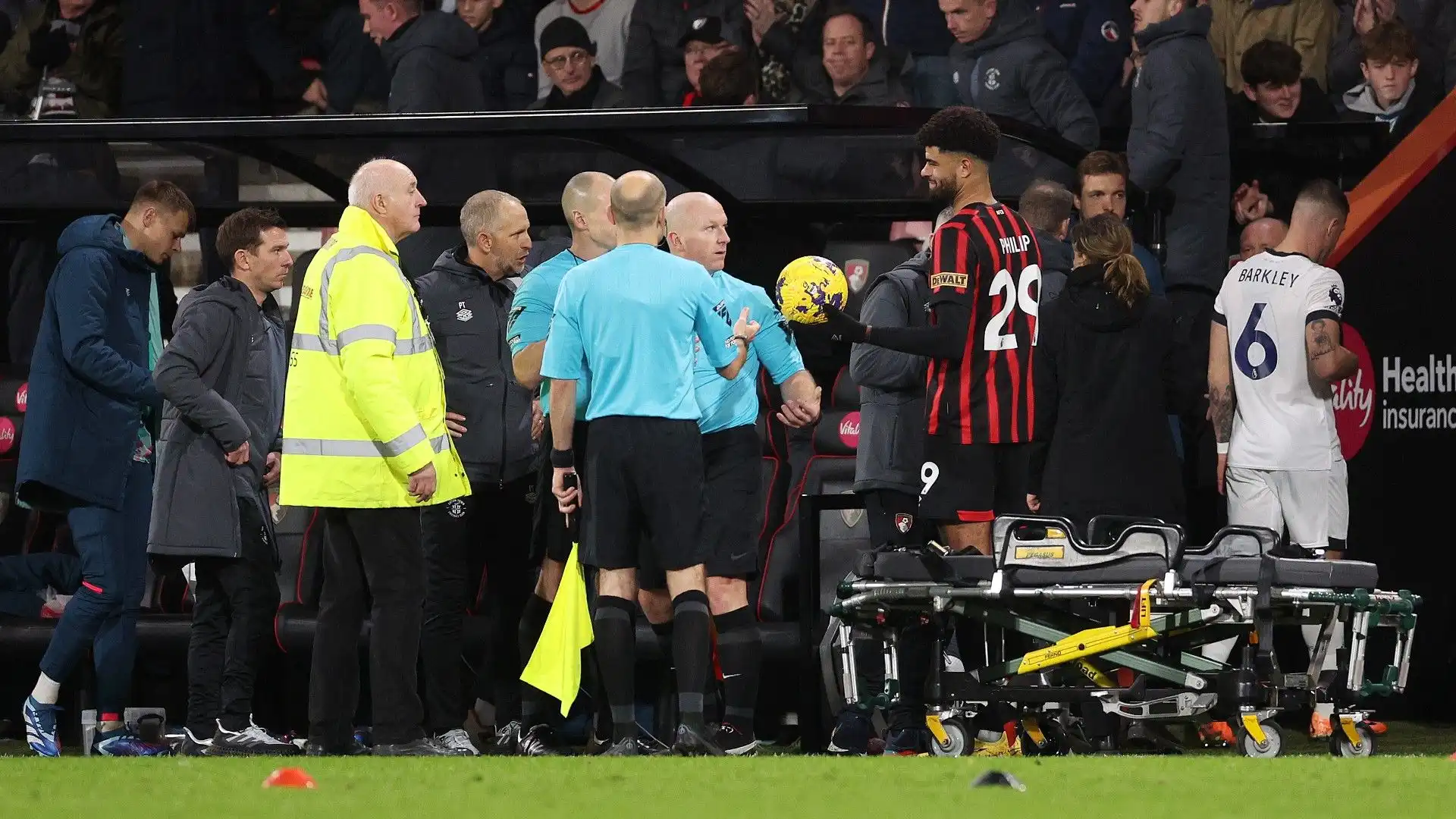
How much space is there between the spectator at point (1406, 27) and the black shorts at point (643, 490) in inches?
216

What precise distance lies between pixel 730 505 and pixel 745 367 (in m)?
0.50

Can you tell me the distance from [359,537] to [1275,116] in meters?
5.64

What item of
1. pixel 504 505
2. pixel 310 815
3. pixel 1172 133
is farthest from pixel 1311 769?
pixel 1172 133

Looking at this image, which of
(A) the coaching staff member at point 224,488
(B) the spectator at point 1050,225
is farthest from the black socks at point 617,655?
(B) the spectator at point 1050,225

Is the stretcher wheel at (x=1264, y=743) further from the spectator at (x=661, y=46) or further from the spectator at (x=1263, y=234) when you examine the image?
the spectator at (x=661, y=46)

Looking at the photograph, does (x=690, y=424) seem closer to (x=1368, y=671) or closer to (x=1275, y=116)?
(x=1368, y=671)

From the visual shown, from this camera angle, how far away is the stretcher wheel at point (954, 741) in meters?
6.91

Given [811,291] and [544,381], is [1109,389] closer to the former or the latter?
[811,291]

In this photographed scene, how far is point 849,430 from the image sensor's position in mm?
8977

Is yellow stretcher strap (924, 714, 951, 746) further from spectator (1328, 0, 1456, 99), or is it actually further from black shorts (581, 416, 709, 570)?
spectator (1328, 0, 1456, 99)

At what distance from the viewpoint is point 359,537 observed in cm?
678

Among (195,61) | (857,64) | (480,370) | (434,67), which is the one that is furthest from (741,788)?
(195,61)

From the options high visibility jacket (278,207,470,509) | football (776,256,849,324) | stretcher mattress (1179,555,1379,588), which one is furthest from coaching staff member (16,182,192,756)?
stretcher mattress (1179,555,1379,588)

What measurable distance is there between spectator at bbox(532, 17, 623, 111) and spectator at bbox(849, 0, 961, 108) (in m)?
1.47
